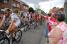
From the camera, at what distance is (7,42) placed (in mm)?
9672

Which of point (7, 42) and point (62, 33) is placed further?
point (7, 42)

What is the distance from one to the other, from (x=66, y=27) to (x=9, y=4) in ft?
98.7

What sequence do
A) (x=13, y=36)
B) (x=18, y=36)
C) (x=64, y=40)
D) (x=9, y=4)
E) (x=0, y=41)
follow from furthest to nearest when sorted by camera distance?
(x=9, y=4), (x=18, y=36), (x=13, y=36), (x=0, y=41), (x=64, y=40)

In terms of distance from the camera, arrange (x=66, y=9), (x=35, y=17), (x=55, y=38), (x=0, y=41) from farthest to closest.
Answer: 1. (x=35, y=17)
2. (x=0, y=41)
3. (x=55, y=38)
4. (x=66, y=9)

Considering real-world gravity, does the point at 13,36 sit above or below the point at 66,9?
below

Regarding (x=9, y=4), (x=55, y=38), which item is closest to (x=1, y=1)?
(x=9, y=4)

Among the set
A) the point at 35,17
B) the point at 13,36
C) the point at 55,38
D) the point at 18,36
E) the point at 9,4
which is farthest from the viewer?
the point at 9,4

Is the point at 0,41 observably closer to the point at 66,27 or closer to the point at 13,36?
the point at 13,36

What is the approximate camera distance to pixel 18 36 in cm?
1193

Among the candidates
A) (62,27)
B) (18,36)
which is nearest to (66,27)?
(62,27)

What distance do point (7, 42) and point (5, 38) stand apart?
0.76 ft

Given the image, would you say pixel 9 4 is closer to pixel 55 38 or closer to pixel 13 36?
pixel 13 36

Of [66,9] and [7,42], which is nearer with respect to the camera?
[66,9]

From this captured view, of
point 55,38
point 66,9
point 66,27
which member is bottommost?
point 55,38
